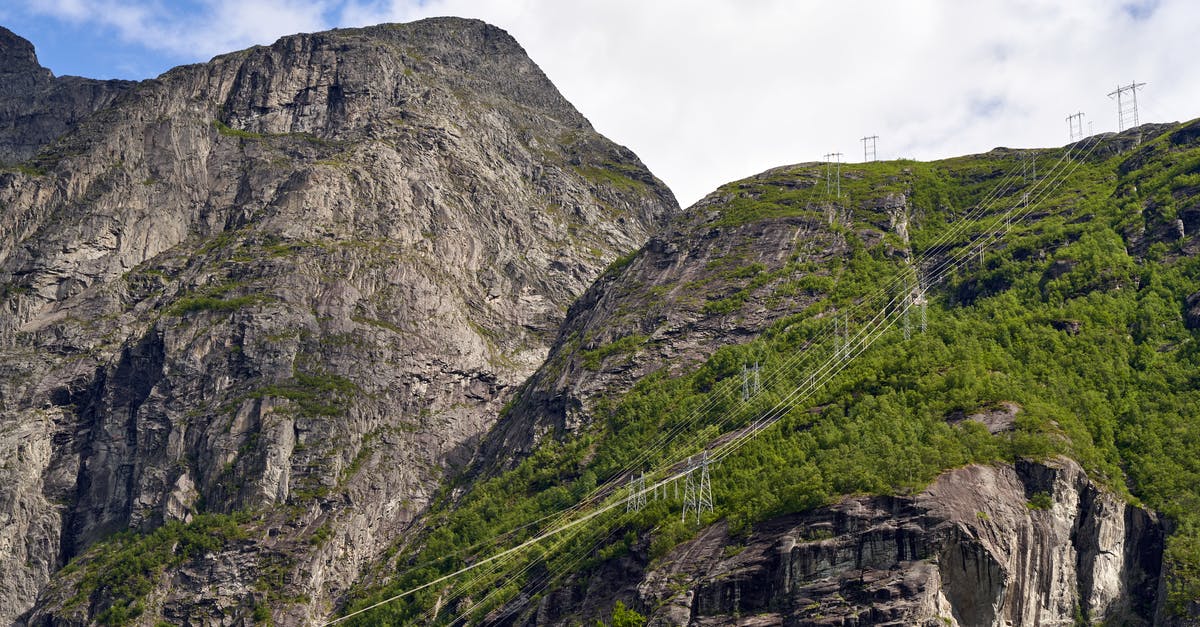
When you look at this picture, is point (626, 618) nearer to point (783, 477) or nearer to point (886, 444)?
point (783, 477)

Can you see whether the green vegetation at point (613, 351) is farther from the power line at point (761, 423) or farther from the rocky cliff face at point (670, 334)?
the power line at point (761, 423)

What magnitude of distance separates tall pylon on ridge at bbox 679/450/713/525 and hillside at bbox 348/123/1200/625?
3.91 ft

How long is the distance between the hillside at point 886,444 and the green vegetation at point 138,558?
22.1m

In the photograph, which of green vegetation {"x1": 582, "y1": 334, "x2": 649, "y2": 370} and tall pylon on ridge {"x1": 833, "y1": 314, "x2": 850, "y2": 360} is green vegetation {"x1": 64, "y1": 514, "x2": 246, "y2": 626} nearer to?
green vegetation {"x1": 582, "y1": 334, "x2": 649, "y2": 370}

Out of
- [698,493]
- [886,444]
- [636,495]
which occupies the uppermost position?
[886,444]

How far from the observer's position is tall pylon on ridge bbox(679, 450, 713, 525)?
128625mm

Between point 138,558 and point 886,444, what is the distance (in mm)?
104810

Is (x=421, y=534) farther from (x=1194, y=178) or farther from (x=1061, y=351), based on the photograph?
(x=1194, y=178)

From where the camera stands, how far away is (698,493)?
13712 cm

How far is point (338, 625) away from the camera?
6732 inches

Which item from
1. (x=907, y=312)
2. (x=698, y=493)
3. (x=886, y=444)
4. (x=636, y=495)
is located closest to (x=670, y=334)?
(x=907, y=312)

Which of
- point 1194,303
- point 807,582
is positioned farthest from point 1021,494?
point 1194,303

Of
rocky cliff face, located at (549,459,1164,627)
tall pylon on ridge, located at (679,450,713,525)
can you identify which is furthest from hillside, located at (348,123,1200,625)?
tall pylon on ridge, located at (679,450,713,525)

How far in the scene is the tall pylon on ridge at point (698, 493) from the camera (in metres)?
129
